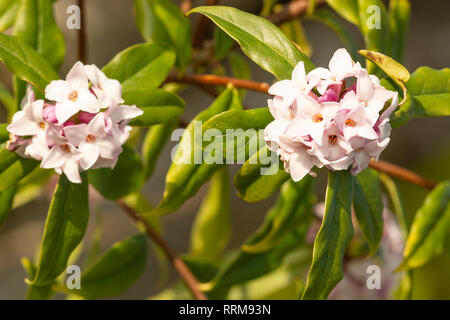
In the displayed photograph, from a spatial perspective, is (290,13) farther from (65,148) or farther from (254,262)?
(65,148)

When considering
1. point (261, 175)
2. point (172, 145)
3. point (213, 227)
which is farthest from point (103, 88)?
point (172, 145)

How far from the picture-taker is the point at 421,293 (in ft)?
7.05

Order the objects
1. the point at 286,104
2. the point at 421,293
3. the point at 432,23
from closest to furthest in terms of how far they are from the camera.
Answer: the point at 286,104 → the point at 421,293 → the point at 432,23

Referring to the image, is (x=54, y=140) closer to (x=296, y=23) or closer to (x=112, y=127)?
(x=112, y=127)

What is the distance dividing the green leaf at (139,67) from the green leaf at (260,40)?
0.16 m

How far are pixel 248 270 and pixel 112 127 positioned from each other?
0.53 metres

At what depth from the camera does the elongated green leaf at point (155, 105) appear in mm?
813

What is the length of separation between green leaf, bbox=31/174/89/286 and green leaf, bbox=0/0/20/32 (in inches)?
15.3

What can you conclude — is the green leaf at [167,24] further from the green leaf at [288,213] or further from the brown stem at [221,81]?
the green leaf at [288,213]

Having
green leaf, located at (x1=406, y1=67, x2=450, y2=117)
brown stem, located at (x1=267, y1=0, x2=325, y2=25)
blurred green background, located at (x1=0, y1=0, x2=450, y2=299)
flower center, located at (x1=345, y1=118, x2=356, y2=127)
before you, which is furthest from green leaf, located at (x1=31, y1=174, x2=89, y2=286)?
blurred green background, located at (x1=0, y1=0, x2=450, y2=299)

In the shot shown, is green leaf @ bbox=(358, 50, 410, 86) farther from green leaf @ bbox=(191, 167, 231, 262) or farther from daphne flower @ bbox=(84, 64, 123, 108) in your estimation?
green leaf @ bbox=(191, 167, 231, 262)

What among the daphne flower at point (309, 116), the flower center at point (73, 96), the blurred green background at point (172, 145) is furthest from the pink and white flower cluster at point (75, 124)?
the blurred green background at point (172, 145)

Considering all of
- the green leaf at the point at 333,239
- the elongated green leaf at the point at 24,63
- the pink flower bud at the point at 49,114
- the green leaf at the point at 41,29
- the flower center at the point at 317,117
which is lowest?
the green leaf at the point at 333,239
